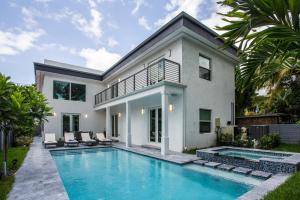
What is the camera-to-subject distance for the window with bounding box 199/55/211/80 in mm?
12734

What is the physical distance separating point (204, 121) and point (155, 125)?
3318mm

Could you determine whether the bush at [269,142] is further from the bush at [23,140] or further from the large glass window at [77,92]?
the bush at [23,140]

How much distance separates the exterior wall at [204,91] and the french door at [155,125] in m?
2.70

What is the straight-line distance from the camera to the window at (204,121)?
40.4ft

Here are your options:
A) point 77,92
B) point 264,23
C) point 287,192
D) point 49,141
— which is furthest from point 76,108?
point 264,23

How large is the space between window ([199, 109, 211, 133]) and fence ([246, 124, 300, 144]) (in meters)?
2.92

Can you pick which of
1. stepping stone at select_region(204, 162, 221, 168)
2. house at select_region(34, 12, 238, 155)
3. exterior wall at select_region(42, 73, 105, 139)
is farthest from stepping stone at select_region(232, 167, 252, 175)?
exterior wall at select_region(42, 73, 105, 139)

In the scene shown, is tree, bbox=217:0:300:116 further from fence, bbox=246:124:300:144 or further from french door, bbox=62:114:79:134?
french door, bbox=62:114:79:134

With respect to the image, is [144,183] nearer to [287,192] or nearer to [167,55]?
[287,192]

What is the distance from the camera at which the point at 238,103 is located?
67.0ft

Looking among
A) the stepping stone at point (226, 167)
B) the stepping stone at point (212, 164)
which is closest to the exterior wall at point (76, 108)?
the stepping stone at point (212, 164)

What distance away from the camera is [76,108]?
19156 mm

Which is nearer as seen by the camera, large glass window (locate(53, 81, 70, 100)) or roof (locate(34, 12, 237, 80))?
roof (locate(34, 12, 237, 80))

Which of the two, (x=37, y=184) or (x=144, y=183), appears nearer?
(x=37, y=184)
